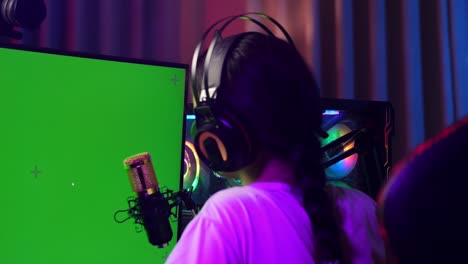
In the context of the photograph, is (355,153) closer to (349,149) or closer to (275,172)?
(349,149)

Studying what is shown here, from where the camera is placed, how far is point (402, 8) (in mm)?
1456

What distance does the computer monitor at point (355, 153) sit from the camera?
1.12 meters

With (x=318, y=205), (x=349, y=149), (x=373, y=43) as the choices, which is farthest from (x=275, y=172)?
(x=373, y=43)

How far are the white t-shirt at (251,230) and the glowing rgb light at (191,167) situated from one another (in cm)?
54

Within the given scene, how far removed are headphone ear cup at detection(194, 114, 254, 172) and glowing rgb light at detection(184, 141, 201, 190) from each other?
1.64 ft

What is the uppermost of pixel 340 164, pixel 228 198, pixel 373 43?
pixel 373 43

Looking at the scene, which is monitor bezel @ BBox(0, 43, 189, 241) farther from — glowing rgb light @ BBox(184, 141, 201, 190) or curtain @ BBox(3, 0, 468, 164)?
curtain @ BBox(3, 0, 468, 164)

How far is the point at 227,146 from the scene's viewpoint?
2.24ft

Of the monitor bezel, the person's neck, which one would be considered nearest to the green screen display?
the monitor bezel

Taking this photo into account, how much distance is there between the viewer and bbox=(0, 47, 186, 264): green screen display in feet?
3.20

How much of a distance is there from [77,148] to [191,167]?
0.29 metres

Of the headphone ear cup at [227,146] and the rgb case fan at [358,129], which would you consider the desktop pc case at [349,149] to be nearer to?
the rgb case fan at [358,129]

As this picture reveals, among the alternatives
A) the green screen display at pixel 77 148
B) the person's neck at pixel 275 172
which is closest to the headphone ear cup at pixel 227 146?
the person's neck at pixel 275 172

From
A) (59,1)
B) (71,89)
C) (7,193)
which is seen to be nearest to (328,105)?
(71,89)
